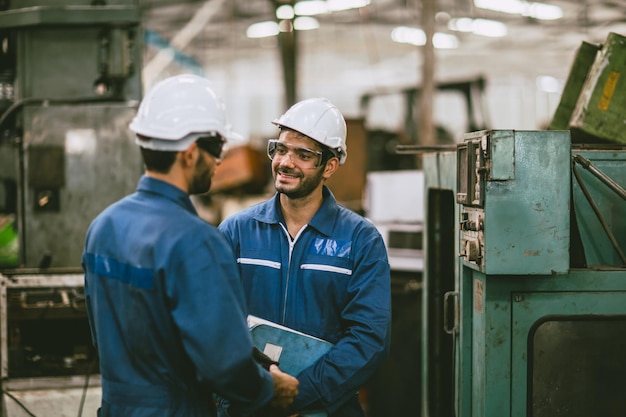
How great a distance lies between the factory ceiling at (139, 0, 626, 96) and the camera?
11781mm

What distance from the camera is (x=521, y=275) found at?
7.07 feet

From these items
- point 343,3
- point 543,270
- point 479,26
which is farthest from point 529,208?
point 479,26

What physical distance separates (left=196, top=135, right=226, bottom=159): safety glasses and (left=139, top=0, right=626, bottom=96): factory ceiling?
10.0 meters

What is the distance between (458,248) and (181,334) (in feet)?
4.25

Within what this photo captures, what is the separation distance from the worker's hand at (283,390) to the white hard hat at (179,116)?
2.15 ft

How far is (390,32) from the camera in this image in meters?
12.7

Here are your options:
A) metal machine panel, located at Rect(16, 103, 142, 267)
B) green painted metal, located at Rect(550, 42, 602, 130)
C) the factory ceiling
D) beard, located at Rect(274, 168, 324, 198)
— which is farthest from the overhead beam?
beard, located at Rect(274, 168, 324, 198)

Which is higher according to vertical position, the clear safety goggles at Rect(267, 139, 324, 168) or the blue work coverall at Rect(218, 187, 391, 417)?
the clear safety goggles at Rect(267, 139, 324, 168)

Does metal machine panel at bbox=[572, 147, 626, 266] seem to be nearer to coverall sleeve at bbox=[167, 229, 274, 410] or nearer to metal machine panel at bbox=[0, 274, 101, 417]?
coverall sleeve at bbox=[167, 229, 274, 410]

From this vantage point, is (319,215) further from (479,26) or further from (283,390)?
(479,26)

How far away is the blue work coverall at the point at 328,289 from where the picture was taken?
2.04 metres

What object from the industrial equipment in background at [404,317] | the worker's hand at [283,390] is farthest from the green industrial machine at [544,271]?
the industrial equipment in background at [404,317]

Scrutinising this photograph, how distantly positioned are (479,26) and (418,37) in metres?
1.09

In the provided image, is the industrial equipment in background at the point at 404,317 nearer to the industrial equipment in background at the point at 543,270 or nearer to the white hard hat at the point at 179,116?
the industrial equipment in background at the point at 543,270
